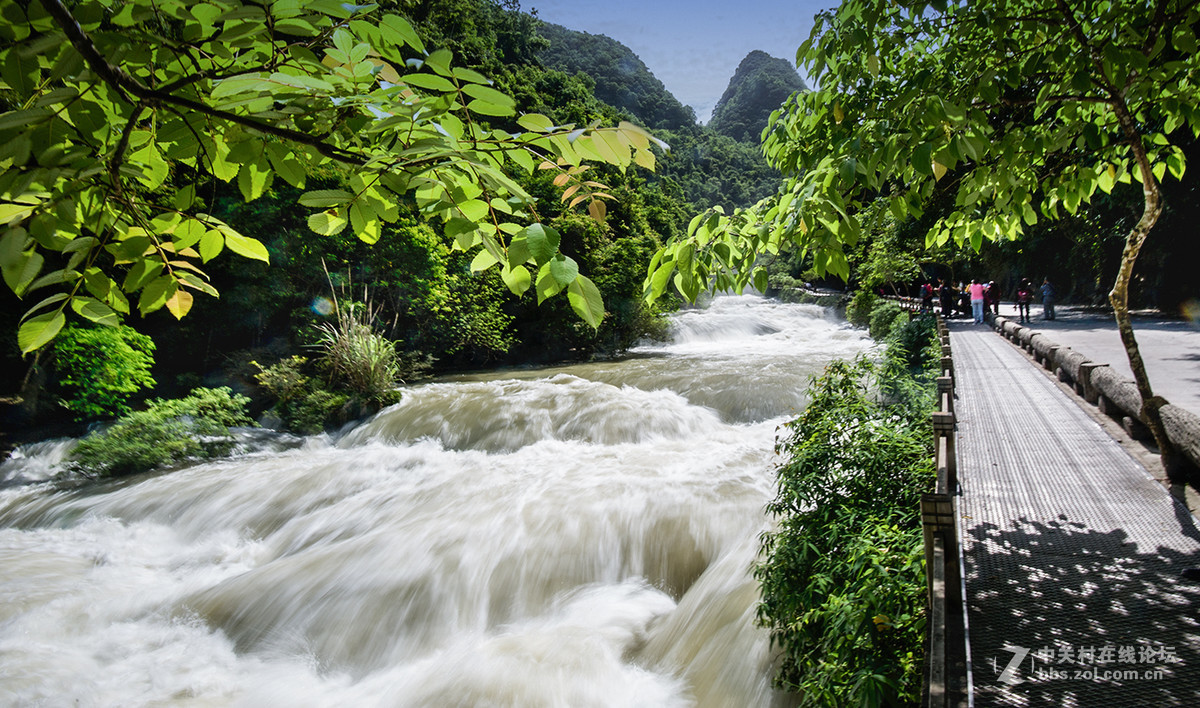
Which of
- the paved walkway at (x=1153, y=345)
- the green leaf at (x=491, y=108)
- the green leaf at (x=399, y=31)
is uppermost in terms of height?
the green leaf at (x=399, y=31)

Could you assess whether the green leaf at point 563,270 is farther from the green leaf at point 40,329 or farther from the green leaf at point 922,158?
the green leaf at point 922,158

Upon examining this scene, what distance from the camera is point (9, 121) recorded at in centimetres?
100

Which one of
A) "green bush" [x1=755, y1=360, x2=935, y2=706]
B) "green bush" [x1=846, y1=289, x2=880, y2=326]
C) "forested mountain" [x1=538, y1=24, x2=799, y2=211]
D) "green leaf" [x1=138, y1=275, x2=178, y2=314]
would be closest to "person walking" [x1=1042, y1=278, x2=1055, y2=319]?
"green bush" [x1=846, y1=289, x2=880, y2=326]

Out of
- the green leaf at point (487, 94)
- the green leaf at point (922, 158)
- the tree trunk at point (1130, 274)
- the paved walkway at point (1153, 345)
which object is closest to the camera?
the green leaf at point (487, 94)

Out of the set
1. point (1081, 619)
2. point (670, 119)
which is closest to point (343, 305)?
point (1081, 619)

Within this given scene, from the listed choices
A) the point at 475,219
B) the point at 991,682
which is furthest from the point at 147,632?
the point at 991,682

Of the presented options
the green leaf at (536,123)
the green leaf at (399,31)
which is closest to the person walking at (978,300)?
the green leaf at (536,123)

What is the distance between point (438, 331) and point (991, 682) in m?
15.7

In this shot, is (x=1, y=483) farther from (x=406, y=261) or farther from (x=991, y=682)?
(x=991, y=682)

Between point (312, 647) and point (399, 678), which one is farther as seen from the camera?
point (312, 647)

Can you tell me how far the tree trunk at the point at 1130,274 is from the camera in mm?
3320

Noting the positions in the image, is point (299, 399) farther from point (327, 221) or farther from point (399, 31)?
point (399, 31)

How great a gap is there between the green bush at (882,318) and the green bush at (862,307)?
4385mm
